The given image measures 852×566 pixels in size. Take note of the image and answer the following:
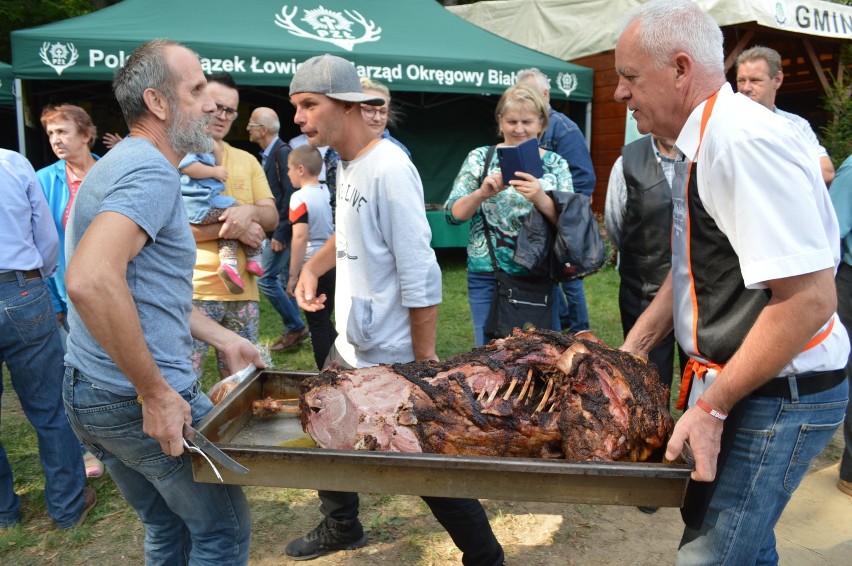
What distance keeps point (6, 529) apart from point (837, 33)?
11.9m

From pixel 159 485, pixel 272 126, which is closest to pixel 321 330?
pixel 272 126

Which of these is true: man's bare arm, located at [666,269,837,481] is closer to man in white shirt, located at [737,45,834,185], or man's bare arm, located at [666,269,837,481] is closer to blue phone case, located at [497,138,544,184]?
blue phone case, located at [497,138,544,184]

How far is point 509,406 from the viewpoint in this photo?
2344 millimetres

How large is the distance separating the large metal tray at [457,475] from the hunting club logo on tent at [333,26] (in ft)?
26.4

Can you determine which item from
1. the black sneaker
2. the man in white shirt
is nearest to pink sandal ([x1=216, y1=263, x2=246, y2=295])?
the black sneaker

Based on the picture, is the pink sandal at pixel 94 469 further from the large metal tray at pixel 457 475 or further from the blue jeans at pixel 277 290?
the large metal tray at pixel 457 475

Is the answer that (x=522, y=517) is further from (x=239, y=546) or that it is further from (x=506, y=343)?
(x=239, y=546)

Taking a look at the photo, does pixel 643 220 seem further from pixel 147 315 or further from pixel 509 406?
pixel 147 315

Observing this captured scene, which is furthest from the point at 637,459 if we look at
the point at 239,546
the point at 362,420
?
the point at 239,546

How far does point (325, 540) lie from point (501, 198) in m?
2.18

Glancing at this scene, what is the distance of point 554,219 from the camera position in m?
3.98

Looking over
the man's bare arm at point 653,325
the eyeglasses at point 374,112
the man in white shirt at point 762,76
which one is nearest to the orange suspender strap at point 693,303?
the man's bare arm at point 653,325

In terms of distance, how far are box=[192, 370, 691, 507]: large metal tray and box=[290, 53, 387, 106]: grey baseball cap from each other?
139 cm

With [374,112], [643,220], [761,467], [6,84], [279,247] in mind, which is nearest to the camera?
[761,467]
